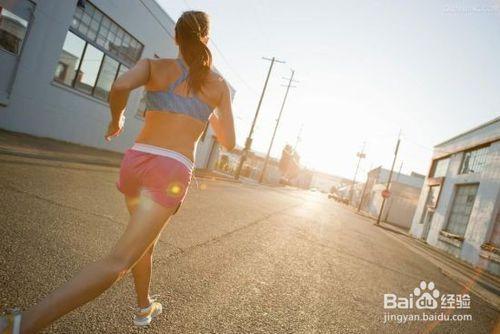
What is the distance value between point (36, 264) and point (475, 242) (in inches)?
707

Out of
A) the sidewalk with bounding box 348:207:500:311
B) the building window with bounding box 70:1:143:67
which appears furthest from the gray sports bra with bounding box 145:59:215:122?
the building window with bounding box 70:1:143:67

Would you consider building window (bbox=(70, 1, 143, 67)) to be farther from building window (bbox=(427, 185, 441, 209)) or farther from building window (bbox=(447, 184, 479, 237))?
building window (bbox=(427, 185, 441, 209))

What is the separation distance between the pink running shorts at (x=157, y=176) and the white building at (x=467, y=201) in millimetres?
16096

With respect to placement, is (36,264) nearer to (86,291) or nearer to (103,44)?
(86,291)

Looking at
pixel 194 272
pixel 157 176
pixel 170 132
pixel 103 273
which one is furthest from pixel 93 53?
pixel 103 273

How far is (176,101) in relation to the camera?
6.31 ft

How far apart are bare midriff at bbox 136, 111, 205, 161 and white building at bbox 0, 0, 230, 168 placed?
9.41 m

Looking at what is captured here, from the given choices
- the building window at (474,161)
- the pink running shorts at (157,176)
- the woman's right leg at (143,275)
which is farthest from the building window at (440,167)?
the pink running shorts at (157,176)

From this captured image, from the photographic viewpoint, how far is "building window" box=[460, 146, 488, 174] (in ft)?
61.5

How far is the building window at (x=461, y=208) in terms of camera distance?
18.5 m

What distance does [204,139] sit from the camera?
25.7 metres

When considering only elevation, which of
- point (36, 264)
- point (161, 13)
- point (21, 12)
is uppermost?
point (161, 13)

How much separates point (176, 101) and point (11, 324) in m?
1.24

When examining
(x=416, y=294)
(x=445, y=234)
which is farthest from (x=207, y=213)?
(x=445, y=234)
